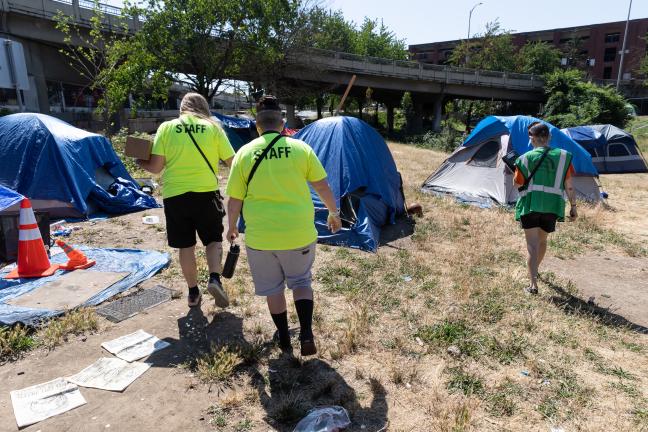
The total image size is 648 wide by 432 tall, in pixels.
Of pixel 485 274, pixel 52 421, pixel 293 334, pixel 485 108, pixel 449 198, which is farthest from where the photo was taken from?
pixel 485 108

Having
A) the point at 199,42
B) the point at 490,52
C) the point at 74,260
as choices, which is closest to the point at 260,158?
the point at 74,260

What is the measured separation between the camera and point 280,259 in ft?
9.61

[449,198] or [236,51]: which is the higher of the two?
[236,51]

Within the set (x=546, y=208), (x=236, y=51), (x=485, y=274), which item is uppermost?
(x=236, y=51)

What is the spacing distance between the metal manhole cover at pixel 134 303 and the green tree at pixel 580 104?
30654 mm

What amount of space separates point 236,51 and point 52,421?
71.0 feet

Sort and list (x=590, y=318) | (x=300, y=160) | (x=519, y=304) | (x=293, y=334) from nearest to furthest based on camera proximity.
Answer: (x=300, y=160), (x=293, y=334), (x=590, y=318), (x=519, y=304)

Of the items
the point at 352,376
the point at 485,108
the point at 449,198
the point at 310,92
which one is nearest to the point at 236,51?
the point at 310,92

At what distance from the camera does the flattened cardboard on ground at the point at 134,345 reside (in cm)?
325

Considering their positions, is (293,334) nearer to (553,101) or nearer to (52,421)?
(52,421)

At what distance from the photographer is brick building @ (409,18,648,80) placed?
2200 inches

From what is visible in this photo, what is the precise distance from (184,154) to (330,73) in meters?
30.3

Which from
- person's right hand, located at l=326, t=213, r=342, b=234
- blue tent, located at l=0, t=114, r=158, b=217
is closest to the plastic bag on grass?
person's right hand, located at l=326, t=213, r=342, b=234

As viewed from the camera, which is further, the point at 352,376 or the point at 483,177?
the point at 483,177
